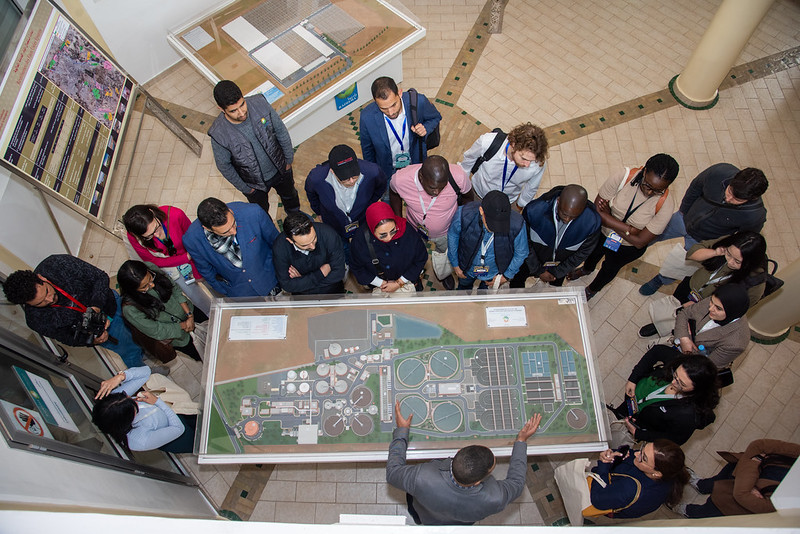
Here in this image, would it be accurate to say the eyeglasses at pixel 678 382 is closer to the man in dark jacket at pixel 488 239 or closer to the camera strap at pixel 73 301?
the man in dark jacket at pixel 488 239

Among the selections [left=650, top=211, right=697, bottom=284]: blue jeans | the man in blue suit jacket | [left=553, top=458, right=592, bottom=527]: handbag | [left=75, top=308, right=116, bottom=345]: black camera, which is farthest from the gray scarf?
[left=650, top=211, right=697, bottom=284]: blue jeans

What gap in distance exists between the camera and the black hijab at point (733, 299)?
141 inches

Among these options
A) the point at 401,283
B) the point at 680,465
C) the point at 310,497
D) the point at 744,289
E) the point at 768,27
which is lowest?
the point at 310,497

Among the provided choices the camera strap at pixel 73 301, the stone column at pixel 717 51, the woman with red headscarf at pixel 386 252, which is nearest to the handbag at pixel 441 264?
the woman with red headscarf at pixel 386 252

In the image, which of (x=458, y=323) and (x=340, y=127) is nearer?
(x=458, y=323)

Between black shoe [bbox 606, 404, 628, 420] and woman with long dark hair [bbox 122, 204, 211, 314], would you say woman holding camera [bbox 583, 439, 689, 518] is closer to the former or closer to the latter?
black shoe [bbox 606, 404, 628, 420]

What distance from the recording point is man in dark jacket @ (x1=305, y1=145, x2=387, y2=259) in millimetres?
4020

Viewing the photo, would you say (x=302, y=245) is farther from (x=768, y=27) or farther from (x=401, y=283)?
(x=768, y=27)

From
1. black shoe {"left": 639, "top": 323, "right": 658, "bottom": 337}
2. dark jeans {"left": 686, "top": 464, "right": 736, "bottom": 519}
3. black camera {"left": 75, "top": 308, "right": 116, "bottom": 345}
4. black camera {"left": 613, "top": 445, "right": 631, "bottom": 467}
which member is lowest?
dark jeans {"left": 686, "top": 464, "right": 736, "bottom": 519}

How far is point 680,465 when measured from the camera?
3094mm

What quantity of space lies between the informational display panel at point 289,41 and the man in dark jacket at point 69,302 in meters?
2.93

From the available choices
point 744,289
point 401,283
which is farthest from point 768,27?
point 401,283

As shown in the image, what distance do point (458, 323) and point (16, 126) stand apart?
4.22m

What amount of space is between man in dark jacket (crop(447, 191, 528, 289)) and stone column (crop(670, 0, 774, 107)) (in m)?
Answer: 4.12
